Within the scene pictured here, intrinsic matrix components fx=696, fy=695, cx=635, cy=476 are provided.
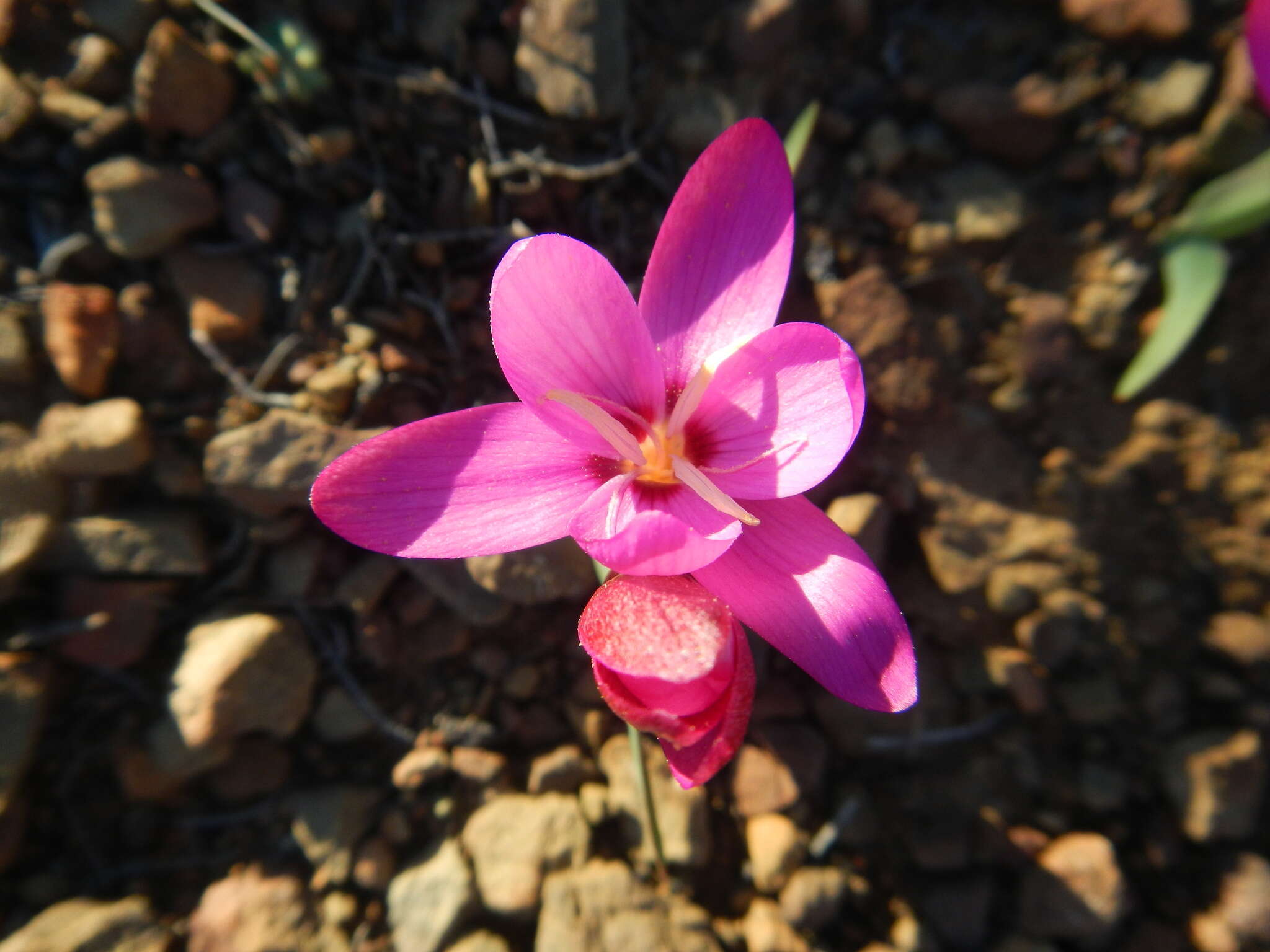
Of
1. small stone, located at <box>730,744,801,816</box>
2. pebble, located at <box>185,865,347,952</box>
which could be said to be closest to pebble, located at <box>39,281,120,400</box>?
pebble, located at <box>185,865,347,952</box>

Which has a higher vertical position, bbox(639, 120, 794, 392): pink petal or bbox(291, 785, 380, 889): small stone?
bbox(639, 120, 794, 392): pink petal

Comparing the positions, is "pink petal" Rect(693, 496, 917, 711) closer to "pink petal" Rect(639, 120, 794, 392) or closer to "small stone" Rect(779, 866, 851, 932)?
"pink petal" Rect(639, 120, 794, 392)

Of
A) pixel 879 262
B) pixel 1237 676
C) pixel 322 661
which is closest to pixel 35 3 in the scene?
pixel 322 661

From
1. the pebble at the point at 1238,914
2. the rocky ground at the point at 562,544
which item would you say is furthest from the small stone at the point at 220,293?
the pebble at the point at 1238,914

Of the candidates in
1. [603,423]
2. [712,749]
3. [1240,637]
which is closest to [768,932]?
[712,749]

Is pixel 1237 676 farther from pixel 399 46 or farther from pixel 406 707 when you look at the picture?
pixel 399 46

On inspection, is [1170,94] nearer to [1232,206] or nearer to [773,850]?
[1232,206]
